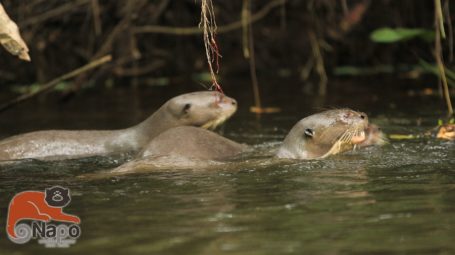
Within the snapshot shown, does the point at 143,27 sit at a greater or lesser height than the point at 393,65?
greater

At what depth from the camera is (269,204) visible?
415 cm

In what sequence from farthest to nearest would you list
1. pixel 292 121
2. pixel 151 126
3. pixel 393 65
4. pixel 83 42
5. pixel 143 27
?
pixel 393 65 < pixel 83 42 < pixel 143 27 < pixel 292 121 < pixel 151 126

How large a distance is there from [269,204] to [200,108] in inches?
112

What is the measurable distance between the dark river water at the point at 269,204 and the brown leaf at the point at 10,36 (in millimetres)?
695

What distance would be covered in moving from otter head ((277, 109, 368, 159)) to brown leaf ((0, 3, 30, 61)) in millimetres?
1662

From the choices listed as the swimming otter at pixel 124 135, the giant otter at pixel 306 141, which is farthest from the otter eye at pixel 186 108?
the giant otter at pixel 306 141

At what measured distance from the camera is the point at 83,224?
12.6 feet

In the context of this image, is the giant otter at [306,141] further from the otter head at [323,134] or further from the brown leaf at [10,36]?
the brown leaf at [10,36]

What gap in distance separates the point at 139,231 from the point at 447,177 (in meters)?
1.77

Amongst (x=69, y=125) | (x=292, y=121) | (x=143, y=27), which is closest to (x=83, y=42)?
(x=143, y=27)

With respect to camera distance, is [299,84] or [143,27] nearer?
[143,27]

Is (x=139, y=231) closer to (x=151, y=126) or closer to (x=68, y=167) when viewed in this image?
(x=68, y=167)

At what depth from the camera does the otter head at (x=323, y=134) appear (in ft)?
19.1

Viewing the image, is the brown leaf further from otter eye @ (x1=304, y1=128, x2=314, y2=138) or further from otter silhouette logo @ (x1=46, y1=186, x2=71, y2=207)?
otter eye @ (x1=304, y1=128, x2=314, y2=138)
